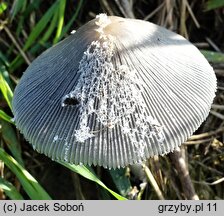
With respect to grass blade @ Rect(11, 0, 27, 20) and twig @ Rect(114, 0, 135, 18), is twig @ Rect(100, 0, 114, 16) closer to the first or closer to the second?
twig @ Rect(114, 0, 135, 18)

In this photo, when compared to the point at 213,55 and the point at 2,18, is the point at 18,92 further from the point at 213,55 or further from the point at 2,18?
Answer: the point at 213,55

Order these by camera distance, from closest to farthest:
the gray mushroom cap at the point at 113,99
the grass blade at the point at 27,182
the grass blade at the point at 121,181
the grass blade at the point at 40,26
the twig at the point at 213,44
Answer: the gray mushroom cap at the point at 113,99 < the grass blade at the point at 27,182 < the grass blade at the point at 121,181 < the grass blade at the point at 40,26 < the twig at the point at 213,44

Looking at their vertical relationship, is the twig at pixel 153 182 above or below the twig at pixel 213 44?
below

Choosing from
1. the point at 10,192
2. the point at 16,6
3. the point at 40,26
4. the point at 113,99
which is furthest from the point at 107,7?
the point at 10,192

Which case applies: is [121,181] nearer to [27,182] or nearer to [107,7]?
[27,182]

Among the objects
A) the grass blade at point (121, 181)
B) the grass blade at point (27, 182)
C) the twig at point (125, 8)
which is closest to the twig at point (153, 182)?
the grass blade at point (121, 181)

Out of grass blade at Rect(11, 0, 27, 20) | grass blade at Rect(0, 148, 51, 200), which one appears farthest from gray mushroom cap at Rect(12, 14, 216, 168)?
grass blade at Rect(11, 0, 27, 20)

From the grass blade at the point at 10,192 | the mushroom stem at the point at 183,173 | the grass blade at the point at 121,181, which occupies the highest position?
the grass blade at the point at 10,192

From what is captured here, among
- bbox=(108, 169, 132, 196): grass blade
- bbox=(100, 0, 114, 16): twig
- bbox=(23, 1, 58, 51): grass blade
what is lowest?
bbox=(108, 169, 132, 196): grass blade

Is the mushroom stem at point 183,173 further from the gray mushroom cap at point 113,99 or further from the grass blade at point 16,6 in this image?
the grass blade at point 16,6
